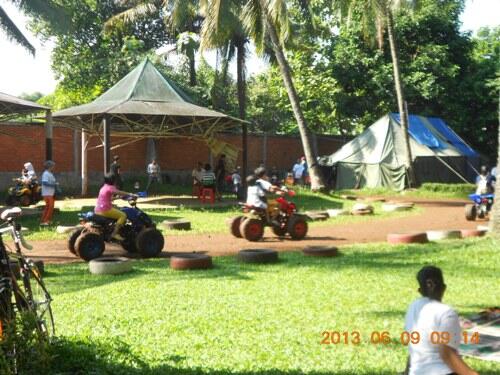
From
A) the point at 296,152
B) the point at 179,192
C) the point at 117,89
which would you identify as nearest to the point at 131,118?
the point at 117,89

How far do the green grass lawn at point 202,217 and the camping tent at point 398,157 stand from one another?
6.77 metres

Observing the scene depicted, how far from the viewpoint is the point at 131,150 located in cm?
2939

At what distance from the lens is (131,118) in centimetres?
2414

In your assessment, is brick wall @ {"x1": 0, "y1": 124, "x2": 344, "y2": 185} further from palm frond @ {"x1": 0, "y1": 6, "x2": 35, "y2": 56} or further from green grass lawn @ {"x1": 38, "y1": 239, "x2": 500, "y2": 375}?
green grass lawn @ {"x1": 38, "y1": 239, "x2": 500, "y2": 375}

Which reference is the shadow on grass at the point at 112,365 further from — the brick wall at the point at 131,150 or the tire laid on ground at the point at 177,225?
the brick wall at the point at 131,150

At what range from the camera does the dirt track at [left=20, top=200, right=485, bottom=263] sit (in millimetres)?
12844

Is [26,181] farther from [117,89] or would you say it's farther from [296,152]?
[296,152]

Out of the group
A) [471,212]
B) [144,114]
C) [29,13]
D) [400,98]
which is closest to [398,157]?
[400,98]

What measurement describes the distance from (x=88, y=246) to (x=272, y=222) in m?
4.31

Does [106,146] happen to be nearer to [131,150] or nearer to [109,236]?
[109,236]

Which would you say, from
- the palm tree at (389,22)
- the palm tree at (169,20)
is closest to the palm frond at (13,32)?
the palm tree at (169,20)

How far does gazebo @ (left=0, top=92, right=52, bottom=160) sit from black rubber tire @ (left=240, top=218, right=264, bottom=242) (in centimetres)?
776

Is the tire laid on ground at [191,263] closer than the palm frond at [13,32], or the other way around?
the tire laid on ground at [191,263]

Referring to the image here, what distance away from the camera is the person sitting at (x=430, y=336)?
13.3 ft
